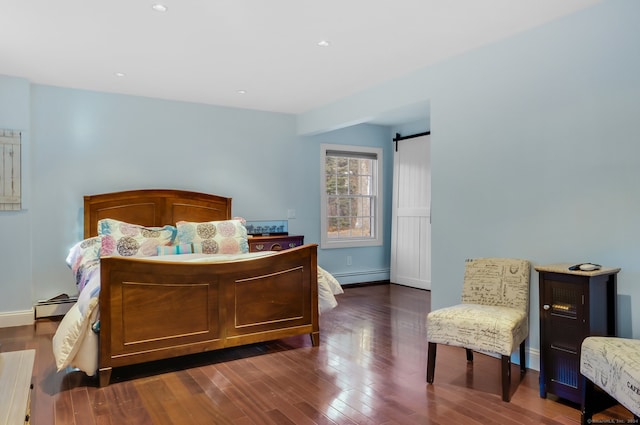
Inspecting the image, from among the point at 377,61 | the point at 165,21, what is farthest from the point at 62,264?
the point at 377,61

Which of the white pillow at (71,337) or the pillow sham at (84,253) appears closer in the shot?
the white pillow at (71,337)

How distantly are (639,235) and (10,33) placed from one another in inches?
171

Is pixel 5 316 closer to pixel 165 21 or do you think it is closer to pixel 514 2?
pixel 165 21

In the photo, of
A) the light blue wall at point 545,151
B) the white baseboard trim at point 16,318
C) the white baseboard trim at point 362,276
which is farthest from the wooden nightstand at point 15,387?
the white baseboard trim at point 362,276

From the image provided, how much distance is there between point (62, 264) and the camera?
4613mm

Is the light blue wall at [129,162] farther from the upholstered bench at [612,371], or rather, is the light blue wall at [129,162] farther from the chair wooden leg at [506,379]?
the upholstered bench at [612,371]

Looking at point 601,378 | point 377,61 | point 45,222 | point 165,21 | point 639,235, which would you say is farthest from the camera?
point 45,222

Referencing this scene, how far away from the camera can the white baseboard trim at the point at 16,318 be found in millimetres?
4254

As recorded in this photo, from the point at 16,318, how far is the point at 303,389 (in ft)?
10.6

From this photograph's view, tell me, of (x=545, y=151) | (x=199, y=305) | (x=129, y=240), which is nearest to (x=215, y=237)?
(x=129, y=240)

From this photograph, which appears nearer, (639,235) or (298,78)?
(639,235)

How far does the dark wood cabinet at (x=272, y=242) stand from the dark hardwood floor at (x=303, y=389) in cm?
153

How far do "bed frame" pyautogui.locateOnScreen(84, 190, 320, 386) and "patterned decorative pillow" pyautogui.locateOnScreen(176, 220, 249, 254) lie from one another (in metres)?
1.10

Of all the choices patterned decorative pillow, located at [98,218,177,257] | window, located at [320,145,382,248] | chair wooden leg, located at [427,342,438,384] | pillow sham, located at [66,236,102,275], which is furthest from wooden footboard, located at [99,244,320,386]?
window, located at [320,145,382,248]
